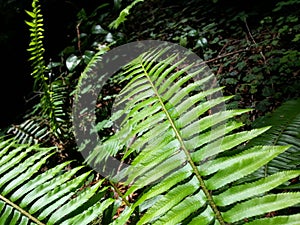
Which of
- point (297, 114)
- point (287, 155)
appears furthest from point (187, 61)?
point (287, 155)

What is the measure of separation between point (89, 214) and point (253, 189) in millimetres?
516

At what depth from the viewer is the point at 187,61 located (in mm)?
2854

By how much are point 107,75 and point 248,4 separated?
1.48m

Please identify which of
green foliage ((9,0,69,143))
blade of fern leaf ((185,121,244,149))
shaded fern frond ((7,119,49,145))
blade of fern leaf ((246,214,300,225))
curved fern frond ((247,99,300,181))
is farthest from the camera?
shaded fern frond ((7,119,49,145))

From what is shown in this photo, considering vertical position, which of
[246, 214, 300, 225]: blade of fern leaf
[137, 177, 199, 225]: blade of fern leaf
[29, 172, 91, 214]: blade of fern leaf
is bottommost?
[246, 214, 300, 225]: blade of fern leaf

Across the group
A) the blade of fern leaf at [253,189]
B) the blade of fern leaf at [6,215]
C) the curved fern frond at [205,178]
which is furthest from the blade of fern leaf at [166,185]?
the blade of fern leaf at [6,215]

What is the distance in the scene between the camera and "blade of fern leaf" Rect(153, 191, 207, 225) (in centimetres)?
85

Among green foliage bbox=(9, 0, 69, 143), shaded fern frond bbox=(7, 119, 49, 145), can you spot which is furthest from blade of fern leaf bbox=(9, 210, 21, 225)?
shaded fern frond bbox=(7, 119, 49, 145)

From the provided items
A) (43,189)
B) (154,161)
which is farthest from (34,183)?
(154,161)

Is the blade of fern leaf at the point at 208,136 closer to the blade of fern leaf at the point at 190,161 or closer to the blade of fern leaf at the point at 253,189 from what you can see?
the blade of fern leaf at the point at 190,161

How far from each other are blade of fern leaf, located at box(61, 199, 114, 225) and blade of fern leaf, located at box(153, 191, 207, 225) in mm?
234

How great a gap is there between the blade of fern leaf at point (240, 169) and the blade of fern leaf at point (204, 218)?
2.7 inches

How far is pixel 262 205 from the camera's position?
2.67 feet

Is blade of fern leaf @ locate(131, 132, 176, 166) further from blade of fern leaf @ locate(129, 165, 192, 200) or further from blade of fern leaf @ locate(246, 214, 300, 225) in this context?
blade of fern leaf @ locate(246, 214, 300, 225)
